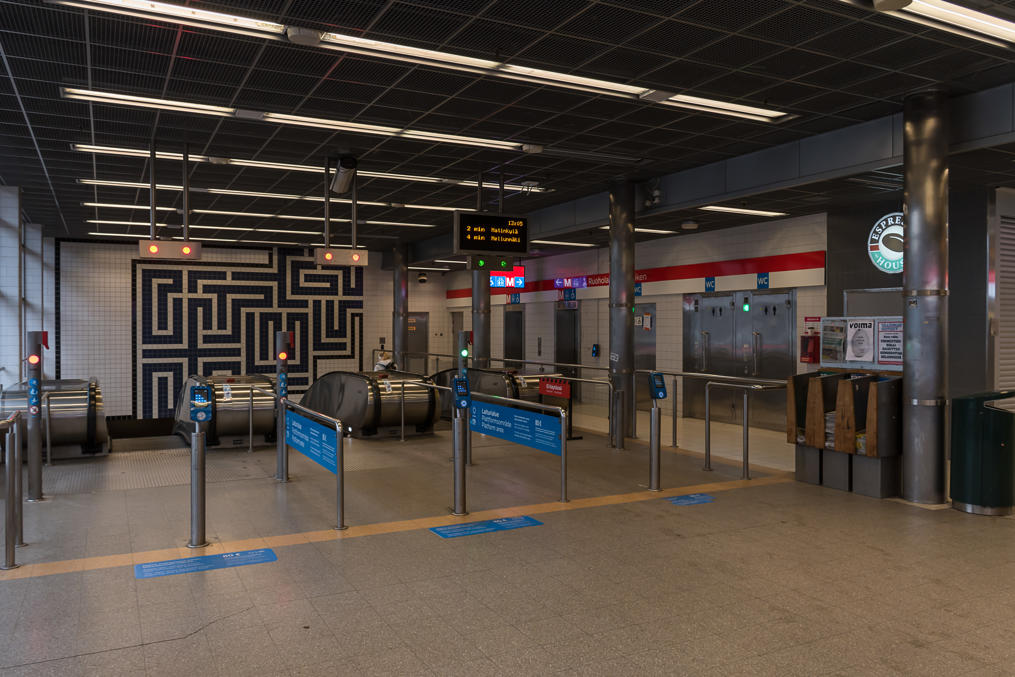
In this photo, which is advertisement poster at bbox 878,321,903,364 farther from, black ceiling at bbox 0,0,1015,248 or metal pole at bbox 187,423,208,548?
metal pole at bbox 187,423,208,548

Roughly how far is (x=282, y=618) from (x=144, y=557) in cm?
164

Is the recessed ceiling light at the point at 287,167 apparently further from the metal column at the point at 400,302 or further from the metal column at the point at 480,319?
the metal column at the point at 400,302

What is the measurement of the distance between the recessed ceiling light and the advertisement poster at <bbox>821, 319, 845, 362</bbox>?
4497 millimetres

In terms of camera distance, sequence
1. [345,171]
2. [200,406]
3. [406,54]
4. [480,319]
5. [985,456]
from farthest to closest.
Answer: [480,319], [345,171], [985,456], [406,54], [200,406]

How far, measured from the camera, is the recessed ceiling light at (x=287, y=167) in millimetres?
8734

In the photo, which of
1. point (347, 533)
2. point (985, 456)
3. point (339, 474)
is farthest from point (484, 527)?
point (985, 456)

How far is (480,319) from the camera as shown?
47.6ft

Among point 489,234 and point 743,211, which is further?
point 743,211

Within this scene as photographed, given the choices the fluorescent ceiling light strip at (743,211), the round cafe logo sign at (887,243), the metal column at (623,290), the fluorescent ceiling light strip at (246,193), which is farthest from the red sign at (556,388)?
the round cafe logo sign at (887,243)

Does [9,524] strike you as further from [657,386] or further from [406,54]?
[657,386]

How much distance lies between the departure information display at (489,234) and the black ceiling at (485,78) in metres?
0.68

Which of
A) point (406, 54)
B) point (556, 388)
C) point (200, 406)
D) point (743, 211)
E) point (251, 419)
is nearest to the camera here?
point (200, 406)

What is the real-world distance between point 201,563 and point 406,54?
158 inches

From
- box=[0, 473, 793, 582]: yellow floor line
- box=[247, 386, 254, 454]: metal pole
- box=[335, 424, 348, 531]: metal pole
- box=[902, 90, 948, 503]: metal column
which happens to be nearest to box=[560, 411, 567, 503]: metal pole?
box=[0, 473, 793, 582]: yellow floor line
